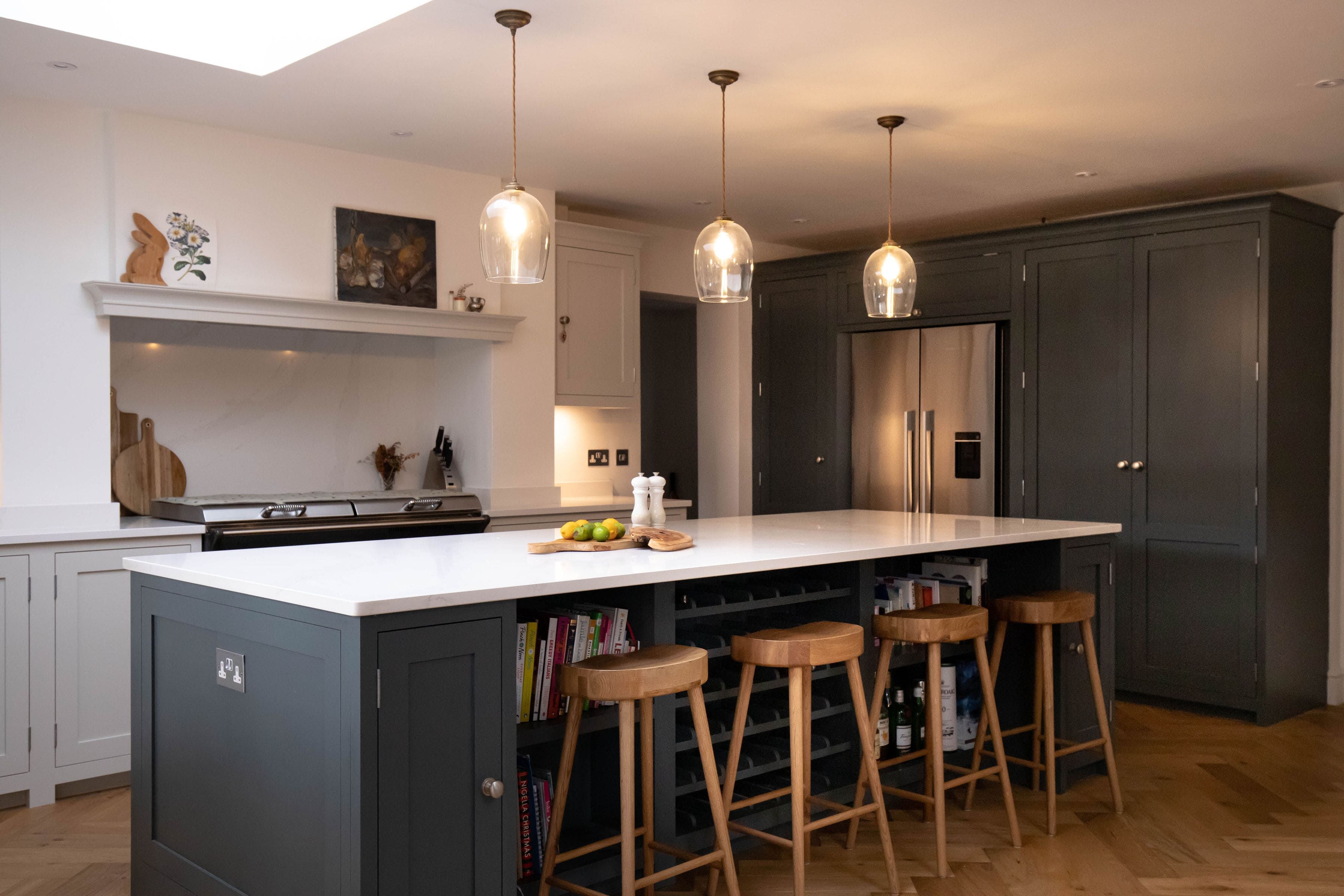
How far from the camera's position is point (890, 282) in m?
3.67

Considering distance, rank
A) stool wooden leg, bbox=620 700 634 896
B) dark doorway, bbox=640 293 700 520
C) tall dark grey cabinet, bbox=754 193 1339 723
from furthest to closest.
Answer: dark doorway, bbox=640 293 700 520 → tall dark grey cabinet, bbox=754 193 1339 723 → stool wooden leg, bbox=620 700 634 896

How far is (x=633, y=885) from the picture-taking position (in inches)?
89.8

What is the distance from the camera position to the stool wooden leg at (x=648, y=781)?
2.58 metres

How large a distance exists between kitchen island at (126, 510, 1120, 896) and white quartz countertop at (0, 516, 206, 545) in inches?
42.6

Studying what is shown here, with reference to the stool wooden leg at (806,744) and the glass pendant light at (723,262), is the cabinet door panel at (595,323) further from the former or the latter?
the stool wooden leg at (806,744)

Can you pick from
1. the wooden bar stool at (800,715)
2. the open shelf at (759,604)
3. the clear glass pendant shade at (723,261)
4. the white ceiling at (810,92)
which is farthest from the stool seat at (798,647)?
the white ceiling at (810,92)

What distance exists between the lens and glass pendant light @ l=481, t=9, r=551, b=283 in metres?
2.73

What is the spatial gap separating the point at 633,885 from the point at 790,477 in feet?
13.6

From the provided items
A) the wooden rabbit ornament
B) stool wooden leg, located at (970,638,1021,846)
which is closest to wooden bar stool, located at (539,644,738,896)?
stool wooden leg, located at (970,638,1021,846)

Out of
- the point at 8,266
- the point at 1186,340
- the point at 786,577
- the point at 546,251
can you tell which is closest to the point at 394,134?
the point at 8,266

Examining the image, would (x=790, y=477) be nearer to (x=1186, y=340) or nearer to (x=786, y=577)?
(x=1186, y=340)

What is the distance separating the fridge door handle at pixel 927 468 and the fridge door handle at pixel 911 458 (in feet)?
0.13

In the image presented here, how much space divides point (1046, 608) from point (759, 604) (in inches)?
39.3

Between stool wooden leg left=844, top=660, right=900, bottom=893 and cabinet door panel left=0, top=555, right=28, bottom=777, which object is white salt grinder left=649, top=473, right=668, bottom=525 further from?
cabinet door panel left=0, top=555, right=28, bottom=777
